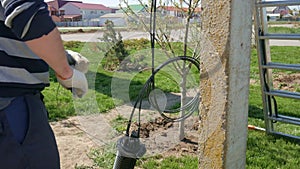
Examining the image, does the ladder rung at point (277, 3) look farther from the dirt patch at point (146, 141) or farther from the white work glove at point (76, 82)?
the white work glove at point (76, 82)

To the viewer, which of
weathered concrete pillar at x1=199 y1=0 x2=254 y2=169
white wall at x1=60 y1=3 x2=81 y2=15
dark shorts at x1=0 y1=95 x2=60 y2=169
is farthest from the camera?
white wall at x1=60 y1=3 x2=81 y2=15

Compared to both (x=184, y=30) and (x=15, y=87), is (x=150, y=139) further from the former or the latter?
(x=15, y=87)

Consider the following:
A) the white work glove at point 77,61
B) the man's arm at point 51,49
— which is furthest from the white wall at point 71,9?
the man's arm at point 51,49

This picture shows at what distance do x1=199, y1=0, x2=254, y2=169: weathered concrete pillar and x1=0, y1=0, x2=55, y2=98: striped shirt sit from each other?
2.86ft

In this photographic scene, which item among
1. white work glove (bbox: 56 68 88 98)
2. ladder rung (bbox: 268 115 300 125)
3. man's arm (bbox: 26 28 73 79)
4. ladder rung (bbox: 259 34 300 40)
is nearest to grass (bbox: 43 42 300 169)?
ladder rung (bbox: 268 115 300 125)

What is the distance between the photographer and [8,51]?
104cm

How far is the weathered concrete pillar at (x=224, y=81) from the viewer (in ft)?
5.35

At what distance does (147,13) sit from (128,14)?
0.62ft

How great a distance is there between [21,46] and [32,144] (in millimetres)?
309

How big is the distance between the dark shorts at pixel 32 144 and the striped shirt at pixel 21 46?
0.06m

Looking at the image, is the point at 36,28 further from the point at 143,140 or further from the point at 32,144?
the point at 143,140

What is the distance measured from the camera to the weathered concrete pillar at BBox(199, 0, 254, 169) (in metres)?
1.63

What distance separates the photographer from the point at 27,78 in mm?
1087

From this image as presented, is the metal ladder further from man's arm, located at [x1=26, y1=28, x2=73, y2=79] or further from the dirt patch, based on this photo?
man's arm, located at [x1=26, y1=28, x2=73, y2=79]
